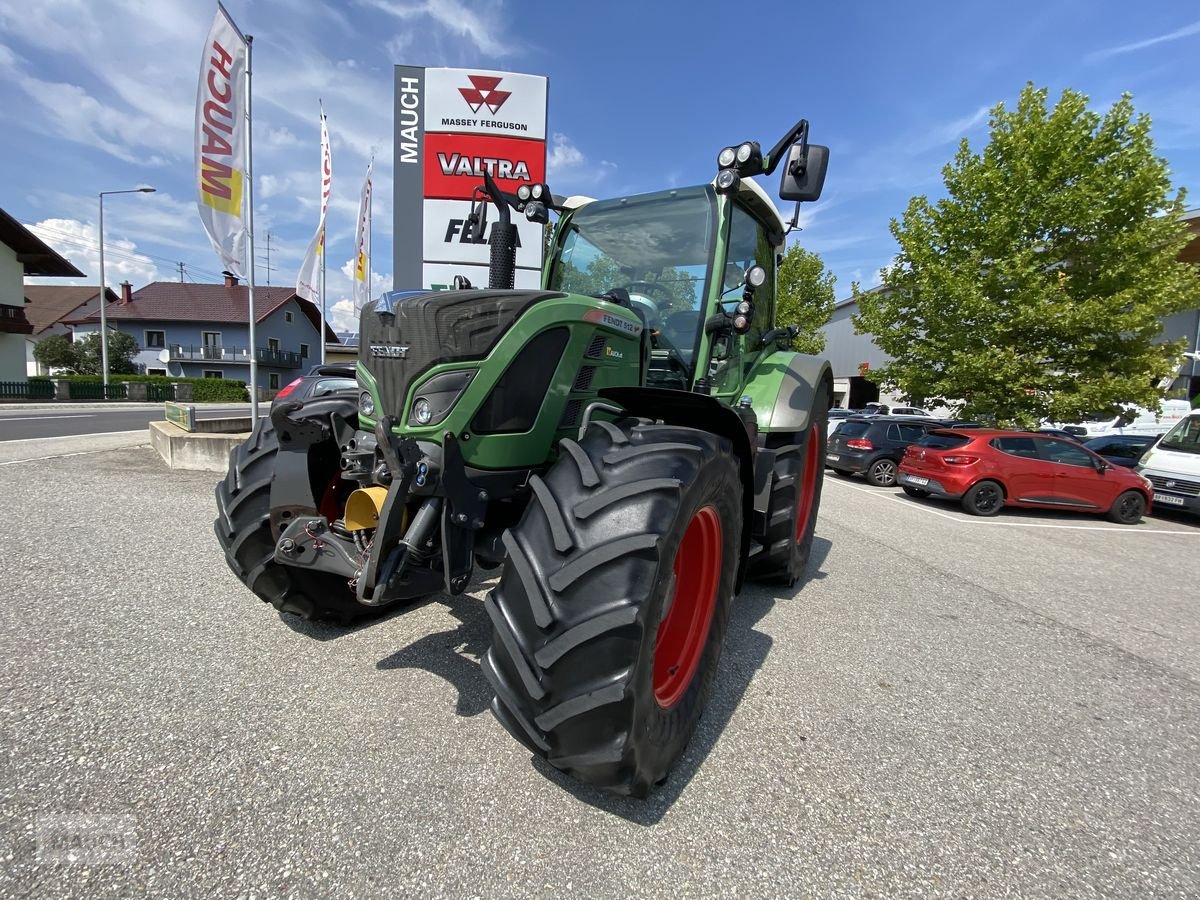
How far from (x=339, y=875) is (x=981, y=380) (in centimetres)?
1375

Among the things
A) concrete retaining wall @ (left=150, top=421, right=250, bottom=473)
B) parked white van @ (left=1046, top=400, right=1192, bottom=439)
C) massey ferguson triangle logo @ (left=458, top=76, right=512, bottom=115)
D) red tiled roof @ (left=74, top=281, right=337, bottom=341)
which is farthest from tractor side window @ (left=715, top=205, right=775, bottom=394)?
red tiled roof @ (left=74, top=281, right=337, bottom=341)

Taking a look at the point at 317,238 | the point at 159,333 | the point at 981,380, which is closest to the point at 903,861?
the point at 981,380

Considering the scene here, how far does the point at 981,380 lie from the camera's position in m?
12.0

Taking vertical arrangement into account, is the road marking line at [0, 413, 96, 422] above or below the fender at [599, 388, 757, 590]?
below

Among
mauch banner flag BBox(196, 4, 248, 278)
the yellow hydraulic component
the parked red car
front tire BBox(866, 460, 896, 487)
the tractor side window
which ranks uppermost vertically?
mauch banner flag BBox(196, 4, 248, 278)

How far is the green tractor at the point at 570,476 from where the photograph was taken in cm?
171

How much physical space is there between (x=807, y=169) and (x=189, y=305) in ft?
169

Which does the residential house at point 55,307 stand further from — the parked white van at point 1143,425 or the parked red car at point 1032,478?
the parked white van at point 1143,425

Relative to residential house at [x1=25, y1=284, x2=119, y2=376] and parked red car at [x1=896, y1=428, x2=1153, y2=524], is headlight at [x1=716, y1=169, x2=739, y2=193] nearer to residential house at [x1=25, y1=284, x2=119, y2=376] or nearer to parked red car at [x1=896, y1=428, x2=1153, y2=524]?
parked red car at [x1=896, y1=428, x2=1153, y2=524]

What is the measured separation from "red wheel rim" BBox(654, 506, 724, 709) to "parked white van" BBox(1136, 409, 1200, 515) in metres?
10.5

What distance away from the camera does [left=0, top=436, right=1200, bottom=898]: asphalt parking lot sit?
66.3 inches

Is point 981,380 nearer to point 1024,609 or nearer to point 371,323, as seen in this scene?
point 1024,609

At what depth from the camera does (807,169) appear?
10.3 ft

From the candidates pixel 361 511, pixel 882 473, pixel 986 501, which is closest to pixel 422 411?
pixel 361 511
